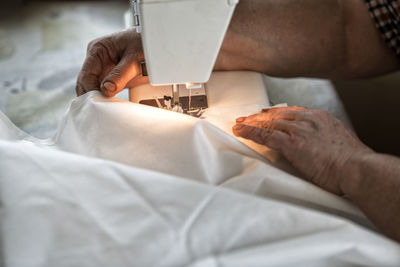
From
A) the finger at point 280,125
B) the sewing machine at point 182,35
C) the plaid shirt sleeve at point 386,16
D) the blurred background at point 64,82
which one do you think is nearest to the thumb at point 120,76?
the sewing machine at point 182,35

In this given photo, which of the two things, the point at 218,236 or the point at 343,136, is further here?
the point at 343,136

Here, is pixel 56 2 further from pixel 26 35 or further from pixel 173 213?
pixel 173 213

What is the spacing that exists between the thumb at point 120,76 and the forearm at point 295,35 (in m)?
0.22

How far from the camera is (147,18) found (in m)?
0.56

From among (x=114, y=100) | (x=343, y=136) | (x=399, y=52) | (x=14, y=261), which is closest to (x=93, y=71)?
(x=114, y=100)

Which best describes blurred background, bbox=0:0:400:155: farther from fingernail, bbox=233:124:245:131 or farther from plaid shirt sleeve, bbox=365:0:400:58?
fingernail, bbox=233:124:245:131

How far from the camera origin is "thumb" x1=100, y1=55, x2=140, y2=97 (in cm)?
82

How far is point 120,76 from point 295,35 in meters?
0.49

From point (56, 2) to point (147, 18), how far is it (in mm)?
1449

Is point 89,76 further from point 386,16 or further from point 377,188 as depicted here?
point 386,16

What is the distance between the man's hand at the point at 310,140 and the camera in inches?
27.9

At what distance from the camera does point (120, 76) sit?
852mm

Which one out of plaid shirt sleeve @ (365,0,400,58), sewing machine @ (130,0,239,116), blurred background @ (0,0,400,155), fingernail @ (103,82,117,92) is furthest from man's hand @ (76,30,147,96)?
plaid shirt sleeve @ (365,0,400,58)

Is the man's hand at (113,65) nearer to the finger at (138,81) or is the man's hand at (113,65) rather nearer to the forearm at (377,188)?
the finger at (138,81)
